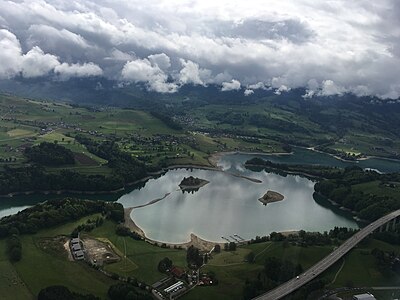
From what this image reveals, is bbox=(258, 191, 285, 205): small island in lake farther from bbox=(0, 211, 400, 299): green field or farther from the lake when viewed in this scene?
bbox=(0, 211, 400, 299): green field

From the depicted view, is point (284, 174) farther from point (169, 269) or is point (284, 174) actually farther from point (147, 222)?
point (169, 269)

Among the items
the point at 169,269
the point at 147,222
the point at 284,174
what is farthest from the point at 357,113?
the point at 169,269

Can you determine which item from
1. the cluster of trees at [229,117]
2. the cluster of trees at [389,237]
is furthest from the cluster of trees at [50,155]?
the cluster of trees at [229,117]

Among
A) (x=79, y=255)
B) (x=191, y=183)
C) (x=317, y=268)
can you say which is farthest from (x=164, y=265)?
(x=191, y=183)

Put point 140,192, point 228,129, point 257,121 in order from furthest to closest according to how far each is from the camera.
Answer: point 257,121 < point 228,129 < point 140,192

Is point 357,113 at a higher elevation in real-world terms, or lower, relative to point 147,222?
higher

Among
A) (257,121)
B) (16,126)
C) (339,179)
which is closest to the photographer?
(339,179)

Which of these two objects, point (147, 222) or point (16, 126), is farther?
point (16, 126)

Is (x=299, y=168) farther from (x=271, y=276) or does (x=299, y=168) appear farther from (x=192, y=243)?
(x=271, y=276)
